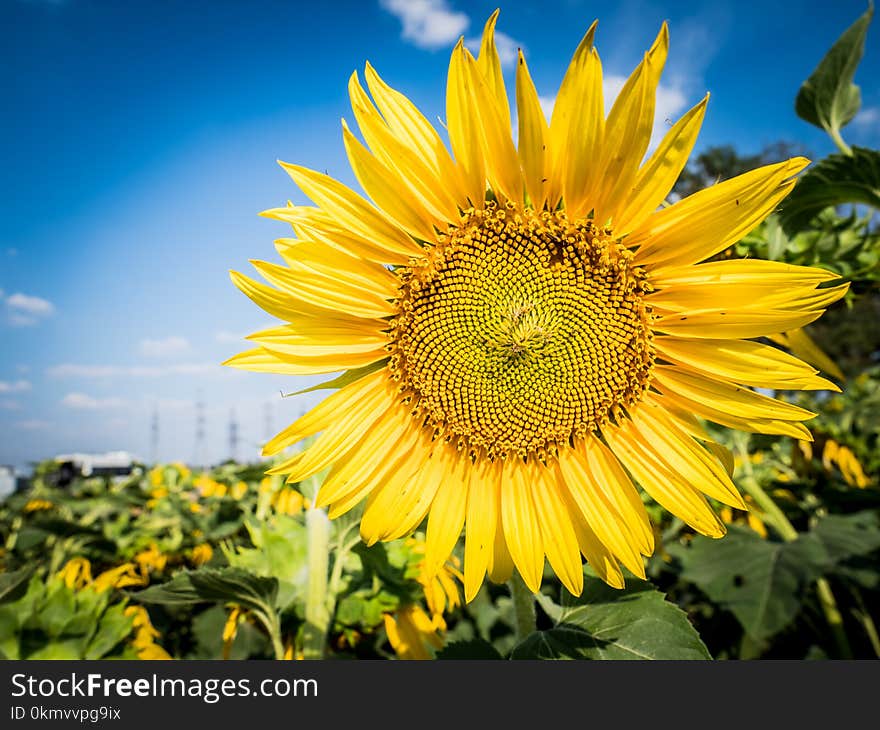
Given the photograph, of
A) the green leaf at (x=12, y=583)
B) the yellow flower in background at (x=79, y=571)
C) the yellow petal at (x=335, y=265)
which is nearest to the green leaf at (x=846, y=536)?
the yellow petal at (x=335, y=265)

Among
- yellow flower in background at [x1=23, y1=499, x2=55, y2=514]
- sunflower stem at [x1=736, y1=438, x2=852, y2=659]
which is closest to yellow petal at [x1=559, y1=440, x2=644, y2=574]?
sunflower stem at [x1=736, y1=438, x2=852, y2=659]

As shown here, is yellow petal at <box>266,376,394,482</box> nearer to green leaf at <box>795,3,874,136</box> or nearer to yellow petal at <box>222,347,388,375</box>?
yellow petal at <box>222,347,388,375</box>

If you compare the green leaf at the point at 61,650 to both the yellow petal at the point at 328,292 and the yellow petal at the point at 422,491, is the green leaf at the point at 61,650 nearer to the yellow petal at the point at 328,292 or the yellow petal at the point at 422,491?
the yellow petal at the point at 422,491

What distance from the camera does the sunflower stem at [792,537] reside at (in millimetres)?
2533

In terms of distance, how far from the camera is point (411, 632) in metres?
1.59

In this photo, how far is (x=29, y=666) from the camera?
1.52 metres

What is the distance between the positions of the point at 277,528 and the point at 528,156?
1171 millimetres

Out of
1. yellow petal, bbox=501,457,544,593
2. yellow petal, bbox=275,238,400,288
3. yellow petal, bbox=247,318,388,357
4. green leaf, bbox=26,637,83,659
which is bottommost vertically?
green leaf, bbox=26,637,83,659

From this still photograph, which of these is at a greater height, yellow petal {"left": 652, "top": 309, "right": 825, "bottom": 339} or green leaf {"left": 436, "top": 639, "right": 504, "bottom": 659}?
yellow petal {"left": 652, "top": 309, "right": 825, "bottom": 339}

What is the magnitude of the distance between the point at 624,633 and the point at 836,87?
1546mm

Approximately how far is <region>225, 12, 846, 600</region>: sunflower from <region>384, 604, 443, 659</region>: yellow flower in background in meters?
0.55

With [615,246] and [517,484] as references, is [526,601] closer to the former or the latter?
[517,484]

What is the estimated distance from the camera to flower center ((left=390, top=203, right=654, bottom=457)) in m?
1.13

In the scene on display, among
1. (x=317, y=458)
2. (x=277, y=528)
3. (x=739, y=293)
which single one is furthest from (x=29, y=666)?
(x=739, y=293)
